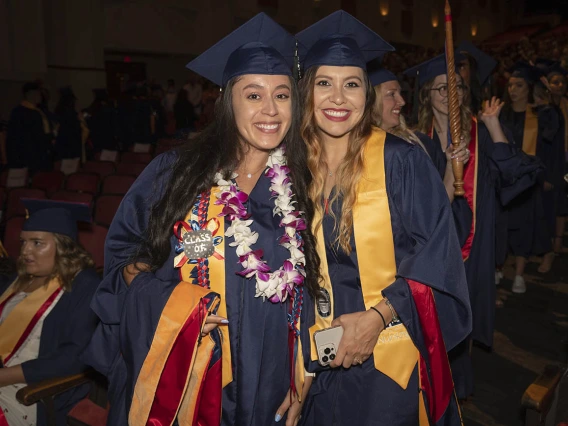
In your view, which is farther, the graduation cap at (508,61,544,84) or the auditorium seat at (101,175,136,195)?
the auditorium seat at (101,175,136,195)

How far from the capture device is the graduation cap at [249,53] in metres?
1.97

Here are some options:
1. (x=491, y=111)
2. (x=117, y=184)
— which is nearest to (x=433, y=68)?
(x=491, y=111)

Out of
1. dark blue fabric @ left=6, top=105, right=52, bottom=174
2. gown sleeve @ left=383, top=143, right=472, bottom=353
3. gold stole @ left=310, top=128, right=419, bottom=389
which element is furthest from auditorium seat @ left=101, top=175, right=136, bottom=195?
gown sleeve @ left=383, top=143, right=472, bottom=353

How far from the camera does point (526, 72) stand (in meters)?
5.27

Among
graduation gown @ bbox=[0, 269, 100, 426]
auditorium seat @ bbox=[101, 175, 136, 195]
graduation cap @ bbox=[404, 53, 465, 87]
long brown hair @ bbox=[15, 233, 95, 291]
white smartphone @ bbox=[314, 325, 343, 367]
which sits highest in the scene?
graduation cap @ bbox=[404, 53, 465, 87]

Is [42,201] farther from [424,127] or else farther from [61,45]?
[61,45]

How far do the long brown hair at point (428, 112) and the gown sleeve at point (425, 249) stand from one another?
1.49 meters

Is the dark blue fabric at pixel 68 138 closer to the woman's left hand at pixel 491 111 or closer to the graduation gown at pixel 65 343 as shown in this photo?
the graduation gown at pixel 65 343

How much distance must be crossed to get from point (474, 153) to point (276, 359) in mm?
2019

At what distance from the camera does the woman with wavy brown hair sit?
2.88m

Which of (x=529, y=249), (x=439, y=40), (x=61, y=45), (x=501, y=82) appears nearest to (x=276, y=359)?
(x=529, y=249)

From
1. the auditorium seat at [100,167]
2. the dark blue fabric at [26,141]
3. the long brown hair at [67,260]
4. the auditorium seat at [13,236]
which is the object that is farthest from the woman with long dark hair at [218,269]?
the dark blue fabric at [26,141]

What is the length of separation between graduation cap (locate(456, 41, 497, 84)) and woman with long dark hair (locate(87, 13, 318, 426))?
6.43ft

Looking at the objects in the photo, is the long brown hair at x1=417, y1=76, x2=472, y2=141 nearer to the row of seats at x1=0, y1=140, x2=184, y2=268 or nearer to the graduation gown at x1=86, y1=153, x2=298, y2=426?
the graduation gown at x1=86, y1=153, x2=298, y2=426
